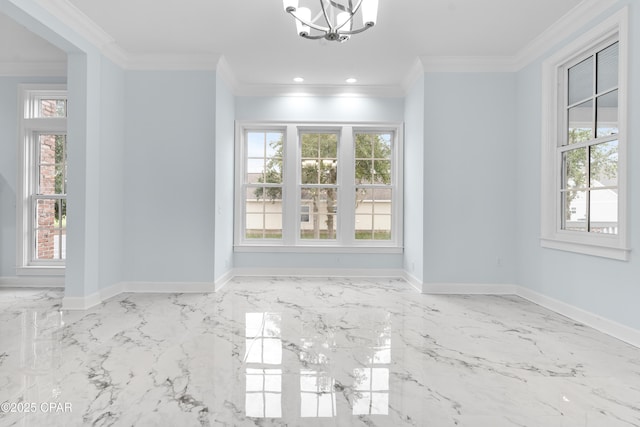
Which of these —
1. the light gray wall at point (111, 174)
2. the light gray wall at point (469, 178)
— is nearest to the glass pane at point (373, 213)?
the light gray wall at point (469, 178)

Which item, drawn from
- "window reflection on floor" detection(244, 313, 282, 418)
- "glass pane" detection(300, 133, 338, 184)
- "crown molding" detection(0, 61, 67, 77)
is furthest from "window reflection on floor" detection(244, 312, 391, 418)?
"crown molding" detection(0, 61, 67, 77)

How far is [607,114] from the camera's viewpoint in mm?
3129

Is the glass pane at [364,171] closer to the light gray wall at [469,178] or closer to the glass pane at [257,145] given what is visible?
the light gray wall at [469,178]

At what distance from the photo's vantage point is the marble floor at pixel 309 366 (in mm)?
1767

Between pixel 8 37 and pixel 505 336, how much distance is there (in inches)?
234

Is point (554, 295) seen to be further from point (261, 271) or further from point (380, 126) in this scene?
point (261, 271)

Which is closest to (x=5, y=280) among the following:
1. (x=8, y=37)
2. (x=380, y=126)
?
(x=8, y=37)

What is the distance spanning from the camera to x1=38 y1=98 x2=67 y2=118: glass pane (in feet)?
15.5

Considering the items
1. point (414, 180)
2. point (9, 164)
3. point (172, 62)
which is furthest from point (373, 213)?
point (9, 164)

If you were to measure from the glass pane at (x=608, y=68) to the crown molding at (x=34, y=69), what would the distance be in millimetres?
6089

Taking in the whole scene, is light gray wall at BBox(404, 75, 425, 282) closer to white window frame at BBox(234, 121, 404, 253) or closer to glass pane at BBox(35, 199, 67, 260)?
white window frame at BBox(234, 121, 404, 253)

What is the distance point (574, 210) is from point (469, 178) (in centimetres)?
116

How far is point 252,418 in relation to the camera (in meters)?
1.73

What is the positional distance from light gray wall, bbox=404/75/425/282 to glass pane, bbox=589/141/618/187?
66.5 inches
